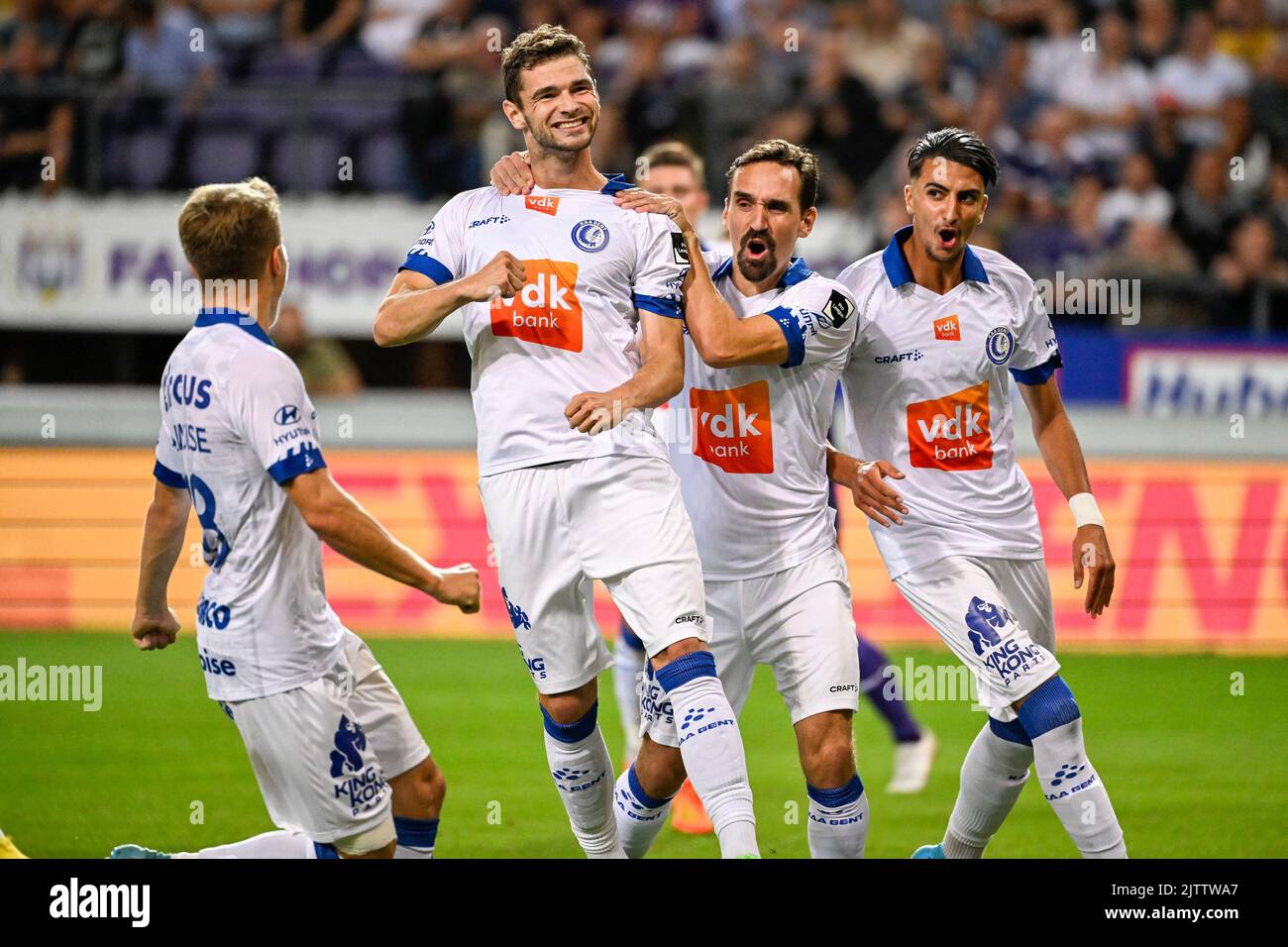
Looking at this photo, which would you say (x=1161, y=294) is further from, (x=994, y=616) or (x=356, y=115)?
(x=994, y=616)

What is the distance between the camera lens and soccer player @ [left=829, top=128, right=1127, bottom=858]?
17.6ft

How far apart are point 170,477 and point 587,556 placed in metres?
1.25

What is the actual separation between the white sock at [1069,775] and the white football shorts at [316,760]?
2019 millimetres

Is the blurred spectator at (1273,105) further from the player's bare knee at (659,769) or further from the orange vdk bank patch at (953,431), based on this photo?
the player's bare knee at (659,769)

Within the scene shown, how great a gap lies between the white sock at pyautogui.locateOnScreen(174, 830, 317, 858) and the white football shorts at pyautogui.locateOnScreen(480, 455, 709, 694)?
3.20 feet

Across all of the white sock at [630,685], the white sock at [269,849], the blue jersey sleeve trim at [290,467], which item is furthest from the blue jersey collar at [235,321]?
the white sock at [630,685]

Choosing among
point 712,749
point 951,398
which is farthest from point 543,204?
point 712,749

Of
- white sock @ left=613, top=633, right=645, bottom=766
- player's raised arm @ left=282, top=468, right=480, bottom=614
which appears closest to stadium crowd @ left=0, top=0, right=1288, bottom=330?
white sock @ left=613, top=633, right=645, bottom=766

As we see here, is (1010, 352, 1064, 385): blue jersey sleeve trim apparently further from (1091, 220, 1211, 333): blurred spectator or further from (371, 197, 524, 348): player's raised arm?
(1091, 220, 1211, 333): blurred spectator

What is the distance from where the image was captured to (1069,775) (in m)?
5.02

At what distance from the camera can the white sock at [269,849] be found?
4406 mm

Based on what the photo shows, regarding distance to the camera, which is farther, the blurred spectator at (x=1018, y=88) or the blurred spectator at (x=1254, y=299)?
the blurred spectator at (x=1018, y=88)

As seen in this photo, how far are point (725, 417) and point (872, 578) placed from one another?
5865 mm

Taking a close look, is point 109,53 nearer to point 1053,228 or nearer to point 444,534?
point 444,534
